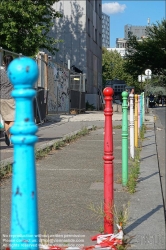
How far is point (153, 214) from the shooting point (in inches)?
192

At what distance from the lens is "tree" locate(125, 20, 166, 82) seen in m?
58.4

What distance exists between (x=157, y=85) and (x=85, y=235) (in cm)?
6670

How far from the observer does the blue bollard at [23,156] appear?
1849 millimetres

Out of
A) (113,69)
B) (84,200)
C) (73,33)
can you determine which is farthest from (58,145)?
(113,69)

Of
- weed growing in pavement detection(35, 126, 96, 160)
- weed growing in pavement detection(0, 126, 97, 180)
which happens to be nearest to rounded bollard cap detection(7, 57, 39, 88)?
weed growing in pavement detection(0, 126, 97, 180)

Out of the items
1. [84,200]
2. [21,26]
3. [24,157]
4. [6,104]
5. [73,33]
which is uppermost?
[73,33]

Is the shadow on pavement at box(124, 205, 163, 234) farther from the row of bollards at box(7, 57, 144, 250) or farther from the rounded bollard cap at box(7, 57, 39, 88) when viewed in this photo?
the rounded bollard cap at box(7, 57, 39, 88)

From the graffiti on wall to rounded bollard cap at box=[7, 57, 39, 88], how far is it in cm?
1683

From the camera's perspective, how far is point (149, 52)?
59.3 meters

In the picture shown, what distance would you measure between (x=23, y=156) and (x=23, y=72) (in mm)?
322

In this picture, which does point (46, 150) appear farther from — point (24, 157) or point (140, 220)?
point (24, 157)

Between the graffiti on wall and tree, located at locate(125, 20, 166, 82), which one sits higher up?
tree, located at locate(125, 20, 166, 82)

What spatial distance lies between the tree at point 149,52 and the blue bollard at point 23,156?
57.5 metres

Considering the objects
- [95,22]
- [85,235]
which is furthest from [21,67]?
[95,22]
